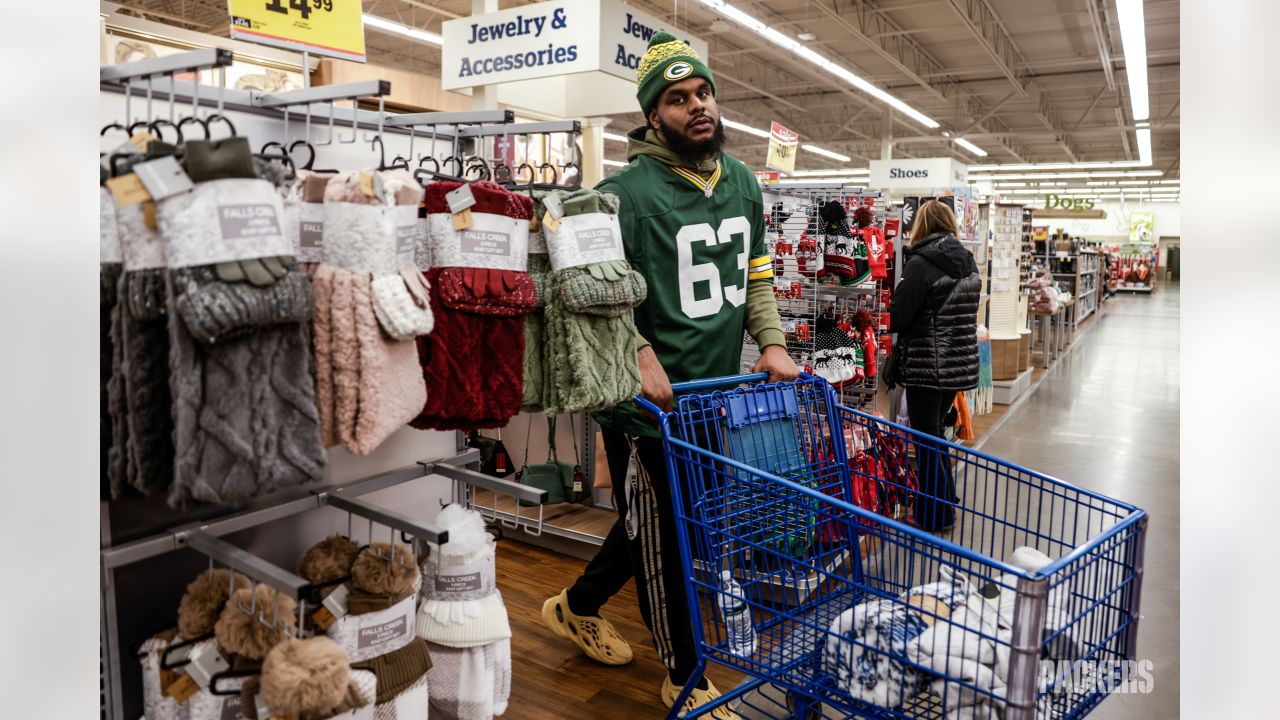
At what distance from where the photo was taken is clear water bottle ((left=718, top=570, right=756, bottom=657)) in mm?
1956

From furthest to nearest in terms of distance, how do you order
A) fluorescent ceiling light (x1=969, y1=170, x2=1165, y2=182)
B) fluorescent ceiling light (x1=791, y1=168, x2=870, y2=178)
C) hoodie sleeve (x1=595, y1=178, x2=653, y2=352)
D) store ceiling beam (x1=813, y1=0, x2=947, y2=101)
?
fluorescent ceiling light (x1=791, y1=168, x2=870, y2=178), fluorescent ceiling light (x1=969, y1=170, x2=1165, y2=182), store ceiling beam (x1=813, y1=0, x2=947, y2=101), hoodie sleeve (x1=595, y1=178, x2=653, y2=352)

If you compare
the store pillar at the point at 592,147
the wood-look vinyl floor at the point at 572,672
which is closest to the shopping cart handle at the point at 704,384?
the wood-look vinyl floor at the point at 572,672

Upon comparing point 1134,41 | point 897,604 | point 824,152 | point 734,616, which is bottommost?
point 734,616

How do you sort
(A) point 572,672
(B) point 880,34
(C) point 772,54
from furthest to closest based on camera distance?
(C) point 772,54 < (B) point 880,34 < (A) point 572,672

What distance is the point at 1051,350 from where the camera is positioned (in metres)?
12.3

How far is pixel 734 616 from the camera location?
6.60 feet

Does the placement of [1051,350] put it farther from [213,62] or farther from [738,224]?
[213,62]

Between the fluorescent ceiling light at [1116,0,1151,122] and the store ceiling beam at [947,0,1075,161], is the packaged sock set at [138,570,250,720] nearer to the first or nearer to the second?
the fluorescent ceiling light at [1116,0,1151,122]

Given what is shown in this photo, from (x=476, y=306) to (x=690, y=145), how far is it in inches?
41.8

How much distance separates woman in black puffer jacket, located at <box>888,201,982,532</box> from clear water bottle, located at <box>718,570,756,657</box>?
2702 millimetres

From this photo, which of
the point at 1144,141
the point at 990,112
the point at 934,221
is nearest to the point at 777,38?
the point at 934,221

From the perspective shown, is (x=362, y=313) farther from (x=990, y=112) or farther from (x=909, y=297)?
(x=990, y=112)

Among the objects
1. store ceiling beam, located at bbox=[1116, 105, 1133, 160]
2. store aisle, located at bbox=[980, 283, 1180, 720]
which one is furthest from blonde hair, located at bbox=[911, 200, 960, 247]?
store ceiling beam, located at bbox=[1116, 105, 1133, 160]

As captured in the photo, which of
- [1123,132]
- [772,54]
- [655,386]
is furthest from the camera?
[1123,132]
